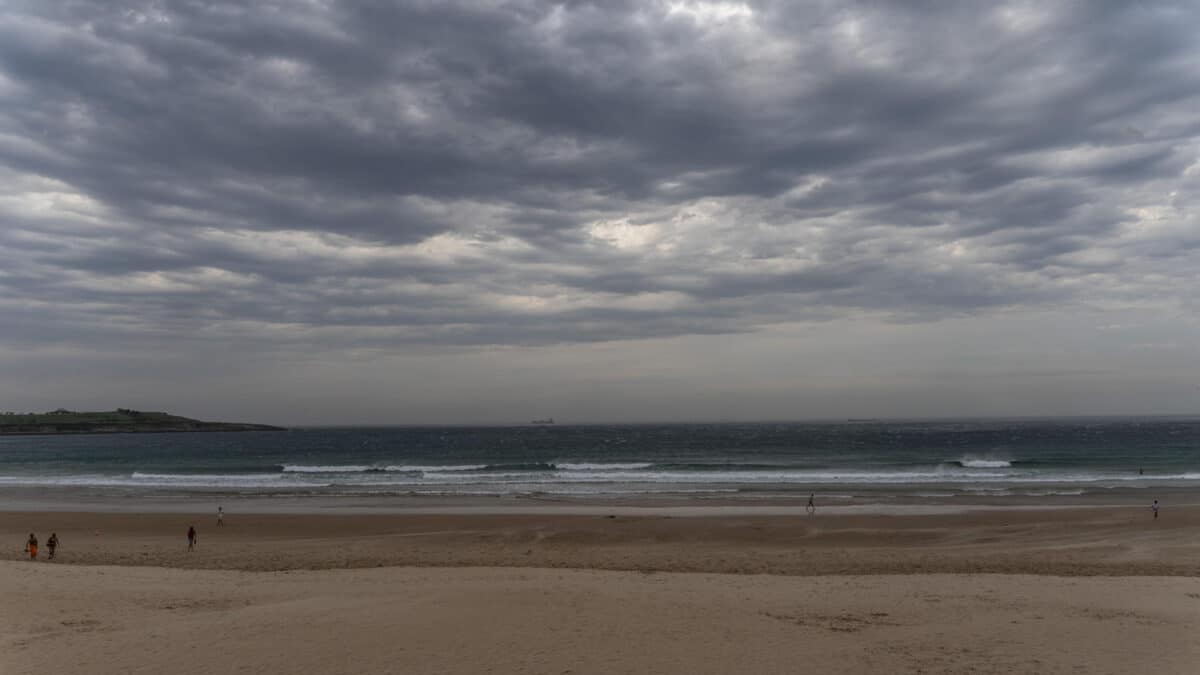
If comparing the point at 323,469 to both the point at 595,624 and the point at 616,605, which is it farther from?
the point at 595,624

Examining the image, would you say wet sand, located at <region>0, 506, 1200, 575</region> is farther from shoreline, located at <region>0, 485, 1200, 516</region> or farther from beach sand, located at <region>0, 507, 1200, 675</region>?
shoreline, located at <region>0, 485, 1200, 516</region>

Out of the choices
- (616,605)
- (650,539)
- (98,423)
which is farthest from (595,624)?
(98,423)

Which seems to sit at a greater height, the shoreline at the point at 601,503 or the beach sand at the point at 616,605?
the beach sand at the point at 616,605

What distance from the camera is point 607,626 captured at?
10844mm

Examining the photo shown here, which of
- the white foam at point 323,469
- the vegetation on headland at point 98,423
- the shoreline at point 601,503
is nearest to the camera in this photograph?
the shoreline at point 601,503

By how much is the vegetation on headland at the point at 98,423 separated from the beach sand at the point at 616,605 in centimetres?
17884

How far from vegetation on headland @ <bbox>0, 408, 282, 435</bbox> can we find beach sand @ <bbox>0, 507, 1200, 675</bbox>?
587 ft

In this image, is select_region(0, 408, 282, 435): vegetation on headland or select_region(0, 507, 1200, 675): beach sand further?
select_region(0, 408, 282, 435): vegetation on headland

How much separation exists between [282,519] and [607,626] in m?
20.5

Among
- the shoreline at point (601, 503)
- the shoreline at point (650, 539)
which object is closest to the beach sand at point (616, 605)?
the shoreline at point (650, 539)

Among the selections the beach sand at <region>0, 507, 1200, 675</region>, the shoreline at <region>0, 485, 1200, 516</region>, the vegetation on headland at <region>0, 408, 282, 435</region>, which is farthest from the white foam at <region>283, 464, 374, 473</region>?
the vegetation on headland at <region>0, 408, 282, 435</region>

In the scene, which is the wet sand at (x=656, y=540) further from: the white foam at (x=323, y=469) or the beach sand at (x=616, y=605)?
the white foam at (x=323, y=469)

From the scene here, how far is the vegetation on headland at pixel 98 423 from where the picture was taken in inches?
6475

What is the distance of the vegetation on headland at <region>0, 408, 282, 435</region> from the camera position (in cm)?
16448
